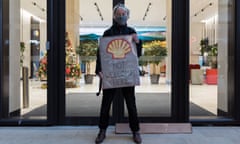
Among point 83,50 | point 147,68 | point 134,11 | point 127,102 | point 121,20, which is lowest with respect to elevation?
point 127,102

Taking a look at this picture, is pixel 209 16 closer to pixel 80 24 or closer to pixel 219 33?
pixel 219 33

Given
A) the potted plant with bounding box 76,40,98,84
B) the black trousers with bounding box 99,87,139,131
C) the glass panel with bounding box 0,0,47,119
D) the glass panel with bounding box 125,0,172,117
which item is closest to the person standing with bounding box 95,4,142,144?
the black trousers with bounding box 99,87,139,131

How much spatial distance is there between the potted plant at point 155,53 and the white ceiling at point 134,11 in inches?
10.6

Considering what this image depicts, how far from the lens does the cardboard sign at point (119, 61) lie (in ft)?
10.5

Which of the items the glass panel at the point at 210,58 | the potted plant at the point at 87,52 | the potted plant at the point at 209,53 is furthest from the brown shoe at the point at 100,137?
the potted plant at the point at 209,53

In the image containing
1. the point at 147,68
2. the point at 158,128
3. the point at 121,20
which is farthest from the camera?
the point at 147,68

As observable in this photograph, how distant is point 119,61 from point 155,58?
112cm

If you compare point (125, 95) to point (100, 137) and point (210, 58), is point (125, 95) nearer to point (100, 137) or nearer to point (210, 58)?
point (100, 137)

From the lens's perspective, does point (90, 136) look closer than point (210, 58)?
Yes

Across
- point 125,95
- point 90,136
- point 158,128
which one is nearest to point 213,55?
point 158,128

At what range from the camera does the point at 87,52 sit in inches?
168

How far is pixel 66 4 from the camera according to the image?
13.4 feet

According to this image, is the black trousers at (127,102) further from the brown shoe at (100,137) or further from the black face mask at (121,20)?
the black face mask at (121,20)

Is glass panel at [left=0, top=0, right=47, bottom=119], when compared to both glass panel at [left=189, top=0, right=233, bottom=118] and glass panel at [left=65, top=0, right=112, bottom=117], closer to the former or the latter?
glass panel at [left=65, top=0, right=112, bottom=117]
